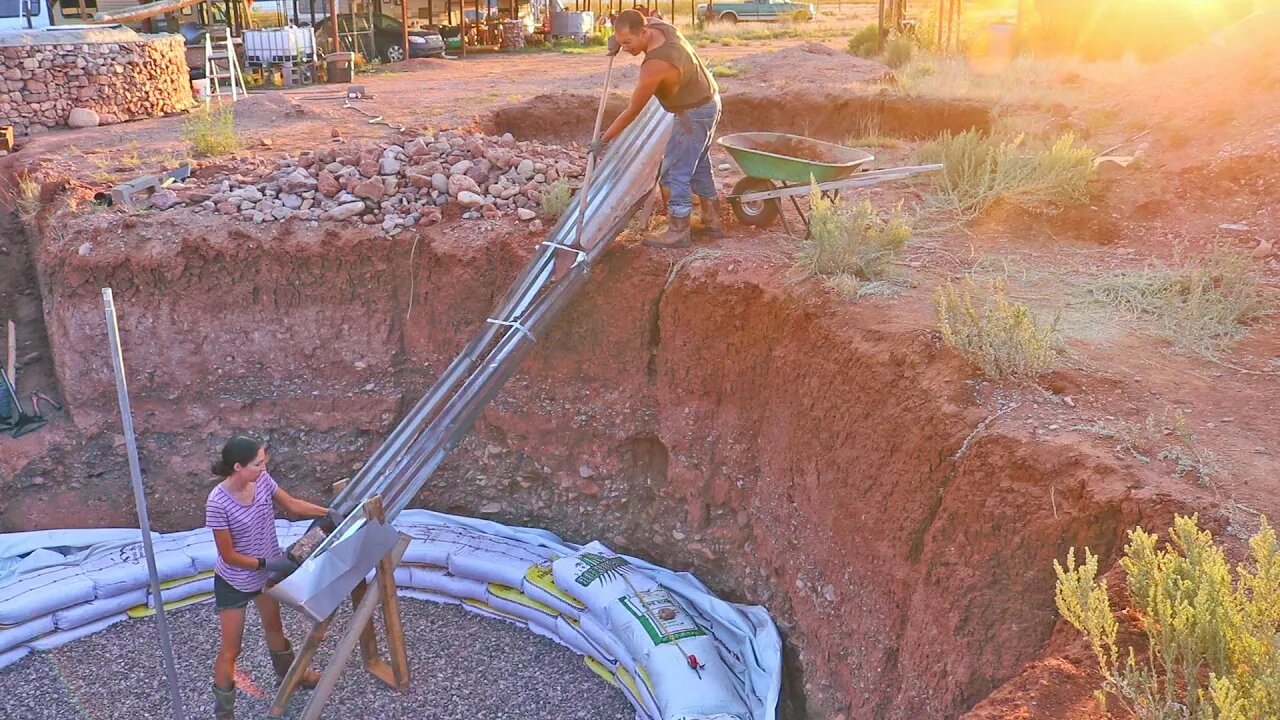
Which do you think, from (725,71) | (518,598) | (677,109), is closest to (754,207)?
(677,109)

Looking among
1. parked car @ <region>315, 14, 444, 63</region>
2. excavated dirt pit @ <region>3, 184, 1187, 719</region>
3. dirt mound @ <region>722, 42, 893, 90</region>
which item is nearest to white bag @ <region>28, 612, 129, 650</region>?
excavated dirt pit @ <region>3, 184, 1187, 719</region>

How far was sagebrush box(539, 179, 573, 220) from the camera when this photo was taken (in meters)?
7.52

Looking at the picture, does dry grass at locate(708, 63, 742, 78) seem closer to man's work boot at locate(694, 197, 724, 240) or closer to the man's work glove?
man's work boot at locate(694, 197, 724, 240)

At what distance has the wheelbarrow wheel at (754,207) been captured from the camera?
7.38m

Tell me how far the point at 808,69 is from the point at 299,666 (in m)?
12.6

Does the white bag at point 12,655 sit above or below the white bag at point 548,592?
below

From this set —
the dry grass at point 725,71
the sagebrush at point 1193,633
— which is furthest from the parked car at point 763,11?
the sagebrush at point 1193,633

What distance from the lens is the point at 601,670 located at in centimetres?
621

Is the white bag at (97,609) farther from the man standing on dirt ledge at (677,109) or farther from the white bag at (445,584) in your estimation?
the man standing on dirt ledge at (677,109)

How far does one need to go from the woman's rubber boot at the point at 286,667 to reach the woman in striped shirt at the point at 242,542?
0.22ft

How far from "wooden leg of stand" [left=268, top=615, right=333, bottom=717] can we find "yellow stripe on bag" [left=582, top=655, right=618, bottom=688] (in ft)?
→ 5.65

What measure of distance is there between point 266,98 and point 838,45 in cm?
1442

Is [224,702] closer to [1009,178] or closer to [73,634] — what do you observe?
[73,634]

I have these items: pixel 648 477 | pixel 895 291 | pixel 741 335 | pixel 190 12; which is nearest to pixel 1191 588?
pixel 895 291
